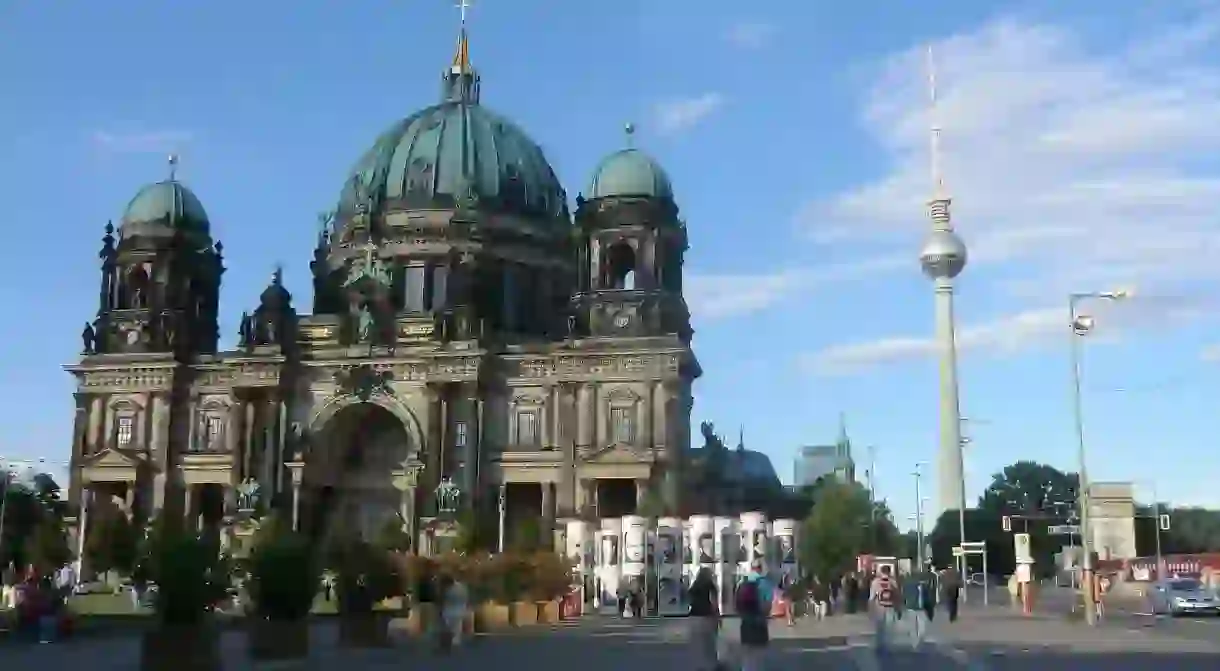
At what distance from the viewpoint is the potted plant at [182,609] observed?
69.8 ft

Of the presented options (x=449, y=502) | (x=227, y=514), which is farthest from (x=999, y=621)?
(x=227, y=514)

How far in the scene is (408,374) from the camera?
7638 centimetres

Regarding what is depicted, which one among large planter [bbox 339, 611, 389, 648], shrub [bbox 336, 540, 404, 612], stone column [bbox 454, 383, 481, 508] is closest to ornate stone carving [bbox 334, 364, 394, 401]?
stone column [bbox 454, 383, 481, 508]

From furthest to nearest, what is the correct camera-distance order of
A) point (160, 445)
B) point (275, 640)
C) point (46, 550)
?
point (160, 445) → point (46, 550) → point (275, 640)

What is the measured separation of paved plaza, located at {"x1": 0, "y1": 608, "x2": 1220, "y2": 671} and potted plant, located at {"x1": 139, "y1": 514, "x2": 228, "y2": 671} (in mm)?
2063

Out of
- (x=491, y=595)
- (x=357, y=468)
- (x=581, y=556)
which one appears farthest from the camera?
(x=357, y=468)

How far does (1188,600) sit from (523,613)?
22.7m

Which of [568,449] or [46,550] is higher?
[568,449]

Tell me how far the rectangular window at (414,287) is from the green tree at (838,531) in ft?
86.5

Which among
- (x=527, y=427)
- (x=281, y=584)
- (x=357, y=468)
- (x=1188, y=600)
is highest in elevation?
(x=527, y=427)

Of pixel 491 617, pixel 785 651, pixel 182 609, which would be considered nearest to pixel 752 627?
pixel 182 609

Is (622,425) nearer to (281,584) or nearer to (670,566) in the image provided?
(670,566)

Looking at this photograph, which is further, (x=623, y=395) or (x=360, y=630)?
(x=623, y=395)

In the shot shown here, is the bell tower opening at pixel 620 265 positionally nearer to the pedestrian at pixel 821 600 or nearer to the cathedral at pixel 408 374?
the cathedral at pixel 408 374
